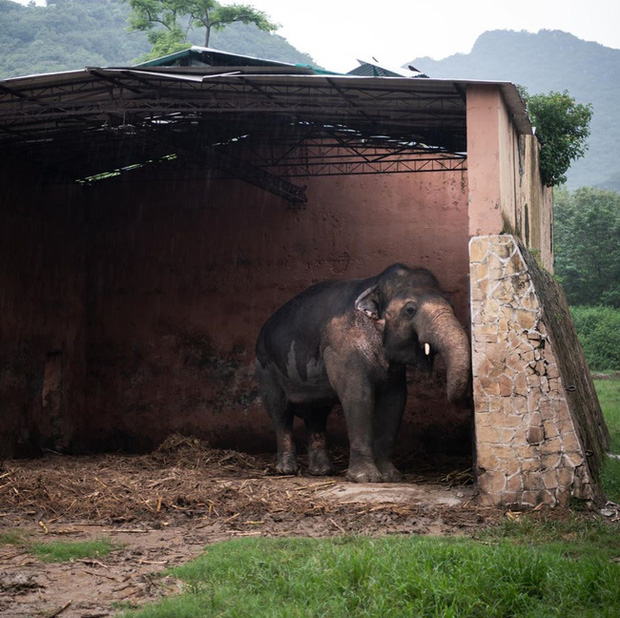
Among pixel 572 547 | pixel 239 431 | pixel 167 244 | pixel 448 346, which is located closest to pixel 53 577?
pixel 572 547

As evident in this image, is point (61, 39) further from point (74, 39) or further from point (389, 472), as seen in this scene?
point (389, 472)

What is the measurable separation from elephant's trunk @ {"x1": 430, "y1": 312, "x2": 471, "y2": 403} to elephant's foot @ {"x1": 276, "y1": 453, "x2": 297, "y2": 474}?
9.33 ft

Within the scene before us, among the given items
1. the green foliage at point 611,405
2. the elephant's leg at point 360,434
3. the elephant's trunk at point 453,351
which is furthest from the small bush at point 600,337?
the elephant's trunk at point 453,351

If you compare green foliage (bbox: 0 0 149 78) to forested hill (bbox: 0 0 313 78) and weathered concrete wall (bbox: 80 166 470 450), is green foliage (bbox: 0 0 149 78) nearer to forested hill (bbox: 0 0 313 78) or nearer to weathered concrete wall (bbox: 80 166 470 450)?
forested hill (bbox: 0 0 313 78)

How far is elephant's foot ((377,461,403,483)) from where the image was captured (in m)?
10.7

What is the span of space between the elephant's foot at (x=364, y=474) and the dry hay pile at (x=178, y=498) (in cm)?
26

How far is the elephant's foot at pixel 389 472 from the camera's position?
10.7 metres

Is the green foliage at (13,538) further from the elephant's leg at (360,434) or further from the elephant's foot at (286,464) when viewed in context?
the elephant's foot at (286,464)

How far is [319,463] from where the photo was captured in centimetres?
1184

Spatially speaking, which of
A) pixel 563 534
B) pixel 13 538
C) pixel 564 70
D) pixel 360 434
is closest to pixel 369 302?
pixel 360 434

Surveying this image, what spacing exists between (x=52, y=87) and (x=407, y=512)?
19.0 ft

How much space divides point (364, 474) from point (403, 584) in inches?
183

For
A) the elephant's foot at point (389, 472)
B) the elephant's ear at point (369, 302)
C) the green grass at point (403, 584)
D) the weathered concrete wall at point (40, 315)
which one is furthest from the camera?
the weathered concrete wall at point (40, 315)

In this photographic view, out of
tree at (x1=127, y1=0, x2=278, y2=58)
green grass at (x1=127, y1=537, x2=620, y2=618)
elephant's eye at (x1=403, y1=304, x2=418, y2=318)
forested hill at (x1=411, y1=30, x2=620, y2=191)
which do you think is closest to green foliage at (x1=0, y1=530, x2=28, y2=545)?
green grass at (x1=127, y1=537, x2=620, y2=618)
